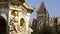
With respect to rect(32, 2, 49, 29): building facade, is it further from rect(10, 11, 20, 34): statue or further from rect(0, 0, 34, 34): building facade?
rect(10, 11, 20, 34): statue

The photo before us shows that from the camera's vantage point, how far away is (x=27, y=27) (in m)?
14.5

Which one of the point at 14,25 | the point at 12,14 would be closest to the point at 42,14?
the point at 12,14

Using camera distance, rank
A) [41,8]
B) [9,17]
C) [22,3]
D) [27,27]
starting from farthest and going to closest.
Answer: [41,8] < [27,27] < [22,3] < [9,17]

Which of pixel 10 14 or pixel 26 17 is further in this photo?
pixel 26 17

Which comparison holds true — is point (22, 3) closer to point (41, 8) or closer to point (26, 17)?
point (26, 17)

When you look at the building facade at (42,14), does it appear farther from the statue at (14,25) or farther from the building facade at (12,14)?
the statue at (14,25)

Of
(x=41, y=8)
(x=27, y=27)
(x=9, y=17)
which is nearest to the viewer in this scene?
(x=9, y=17)

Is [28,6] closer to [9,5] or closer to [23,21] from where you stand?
[23,21]

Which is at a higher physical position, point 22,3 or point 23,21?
point 22,3

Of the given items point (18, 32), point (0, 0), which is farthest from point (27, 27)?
point (0, 0)

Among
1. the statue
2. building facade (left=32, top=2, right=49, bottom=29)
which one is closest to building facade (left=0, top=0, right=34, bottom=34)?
the statue

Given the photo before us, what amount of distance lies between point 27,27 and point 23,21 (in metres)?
0.46

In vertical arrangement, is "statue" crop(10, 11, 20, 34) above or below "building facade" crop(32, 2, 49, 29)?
above

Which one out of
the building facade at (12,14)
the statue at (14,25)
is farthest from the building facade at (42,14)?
the statue at (14,25)
